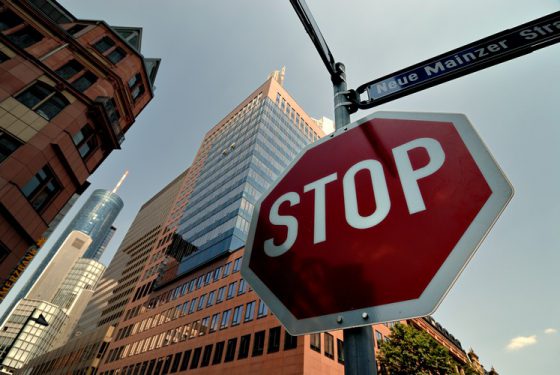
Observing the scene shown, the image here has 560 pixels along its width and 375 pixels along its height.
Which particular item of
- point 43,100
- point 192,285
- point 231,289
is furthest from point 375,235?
point 192,285

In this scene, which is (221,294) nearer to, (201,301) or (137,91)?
(201,301)

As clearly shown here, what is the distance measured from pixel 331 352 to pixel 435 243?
96.6 feet

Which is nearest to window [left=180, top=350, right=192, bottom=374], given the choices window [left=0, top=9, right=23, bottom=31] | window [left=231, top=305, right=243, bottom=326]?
window [left=231, top=305, right=243, bottom=326]

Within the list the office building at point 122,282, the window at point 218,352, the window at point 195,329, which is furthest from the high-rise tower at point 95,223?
the window at point 218,352

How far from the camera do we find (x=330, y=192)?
185 cm

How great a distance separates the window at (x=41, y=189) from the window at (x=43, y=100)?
2932 millimetres

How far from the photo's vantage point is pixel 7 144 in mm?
12234

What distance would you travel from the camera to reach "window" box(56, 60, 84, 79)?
1631cm

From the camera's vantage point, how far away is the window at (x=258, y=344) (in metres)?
26.3

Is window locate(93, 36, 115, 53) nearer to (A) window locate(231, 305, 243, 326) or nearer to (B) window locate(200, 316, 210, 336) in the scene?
(A) window locate(231, 305, 243, 326)

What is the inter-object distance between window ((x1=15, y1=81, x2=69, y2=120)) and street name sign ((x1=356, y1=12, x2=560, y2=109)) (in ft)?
57.0

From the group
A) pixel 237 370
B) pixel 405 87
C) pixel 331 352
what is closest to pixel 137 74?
pixel 405 87

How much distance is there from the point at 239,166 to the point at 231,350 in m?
28.7

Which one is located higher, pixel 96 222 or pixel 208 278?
pixel 96 222
